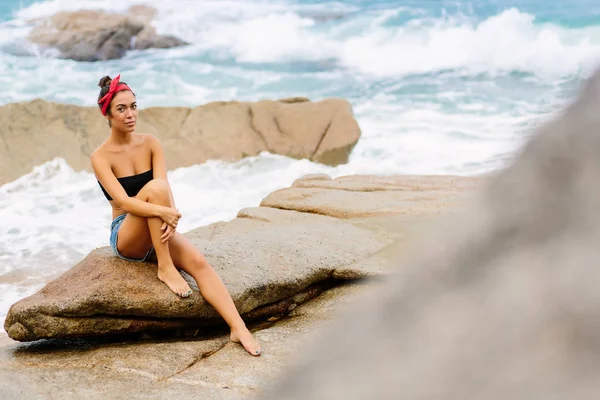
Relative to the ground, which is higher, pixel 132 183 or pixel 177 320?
pixel 132 183

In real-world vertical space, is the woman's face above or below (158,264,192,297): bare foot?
above

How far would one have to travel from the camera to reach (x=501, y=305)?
0.42m

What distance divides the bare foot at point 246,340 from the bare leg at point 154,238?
347 mm

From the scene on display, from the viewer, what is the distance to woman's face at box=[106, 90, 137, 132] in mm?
3838

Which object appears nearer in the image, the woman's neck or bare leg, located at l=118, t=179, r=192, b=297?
bare leg, located at l=118, t=179, r=192, b=297

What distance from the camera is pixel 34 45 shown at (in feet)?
69.9

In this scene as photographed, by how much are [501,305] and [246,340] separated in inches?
131

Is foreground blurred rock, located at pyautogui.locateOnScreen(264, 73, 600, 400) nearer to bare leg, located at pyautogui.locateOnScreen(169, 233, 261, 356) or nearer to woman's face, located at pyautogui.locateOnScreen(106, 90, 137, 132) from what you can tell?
bare leg, located at pyautogui.locateOnScreen(169, 233, 261, 356)

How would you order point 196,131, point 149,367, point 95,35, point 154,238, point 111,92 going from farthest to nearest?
point 95,35 < point 196,131 < point 111,92 < point 154,238 < point 149,367

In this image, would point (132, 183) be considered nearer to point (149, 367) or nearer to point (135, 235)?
point (135, 235)

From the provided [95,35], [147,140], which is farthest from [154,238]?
[95,35]

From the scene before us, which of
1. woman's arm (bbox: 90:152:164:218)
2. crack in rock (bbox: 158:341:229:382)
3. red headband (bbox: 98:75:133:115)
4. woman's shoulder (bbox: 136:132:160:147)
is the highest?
red headband (bbox: 98:75:133:115)

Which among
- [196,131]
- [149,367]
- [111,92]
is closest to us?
[149,367]

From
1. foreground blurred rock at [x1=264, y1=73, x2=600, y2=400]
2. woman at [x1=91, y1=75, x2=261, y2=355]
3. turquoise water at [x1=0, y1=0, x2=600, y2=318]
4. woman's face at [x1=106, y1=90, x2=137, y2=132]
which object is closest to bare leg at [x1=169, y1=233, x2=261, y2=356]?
woman at [x1=91, y1=75, x2=261, y2=355]
